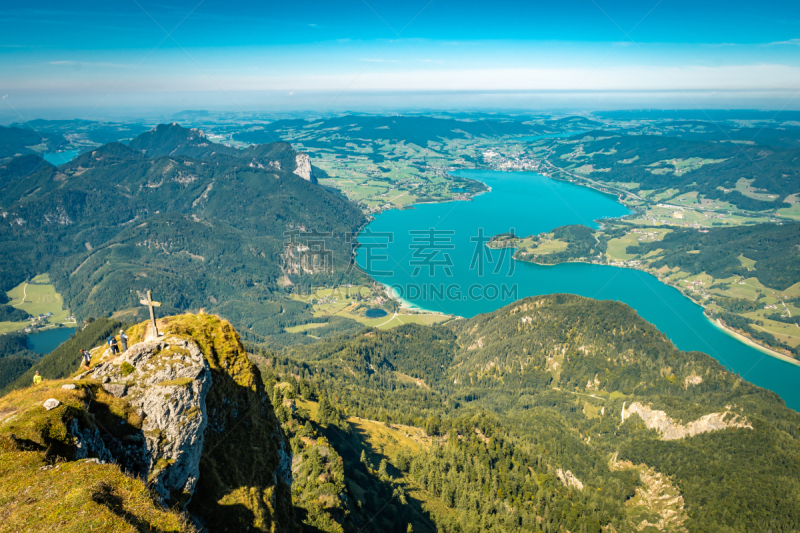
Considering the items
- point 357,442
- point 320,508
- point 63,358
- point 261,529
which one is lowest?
point 63,358

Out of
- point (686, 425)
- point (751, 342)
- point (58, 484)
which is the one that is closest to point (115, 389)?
point (58, 484)

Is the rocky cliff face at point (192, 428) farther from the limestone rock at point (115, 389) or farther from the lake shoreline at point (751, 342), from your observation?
the lake shoreline at point (751, 342)

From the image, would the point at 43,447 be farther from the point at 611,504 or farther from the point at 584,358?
the point at 584,358

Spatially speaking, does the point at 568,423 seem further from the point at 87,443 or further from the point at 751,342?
the point at 751,342

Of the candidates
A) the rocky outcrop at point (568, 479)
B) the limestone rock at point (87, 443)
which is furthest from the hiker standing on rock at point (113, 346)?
the rocky outcrop at point (568, 479)

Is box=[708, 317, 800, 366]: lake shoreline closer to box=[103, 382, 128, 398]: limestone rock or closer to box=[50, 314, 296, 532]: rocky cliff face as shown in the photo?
box=[50, 314, 296, 532]: rocky cliff face

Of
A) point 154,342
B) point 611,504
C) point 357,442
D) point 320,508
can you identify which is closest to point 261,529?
point 154,342
